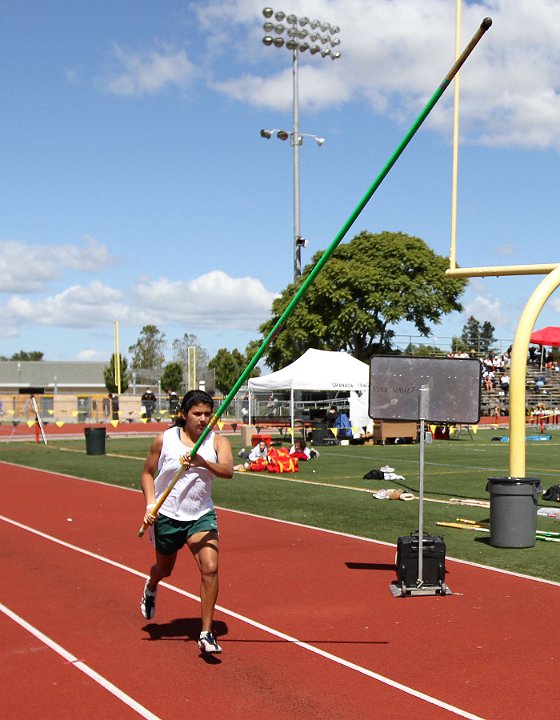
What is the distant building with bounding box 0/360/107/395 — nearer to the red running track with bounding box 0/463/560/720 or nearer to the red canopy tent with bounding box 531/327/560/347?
the red canopy tent with bounding box 531/327/560/347

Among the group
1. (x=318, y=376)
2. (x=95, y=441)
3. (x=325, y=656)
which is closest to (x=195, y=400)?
(x=325, y=656)

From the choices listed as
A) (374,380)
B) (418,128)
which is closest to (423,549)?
(374,380)

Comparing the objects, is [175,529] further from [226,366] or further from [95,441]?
[226,366]

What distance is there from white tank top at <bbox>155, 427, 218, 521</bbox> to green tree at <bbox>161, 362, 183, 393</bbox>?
258ft

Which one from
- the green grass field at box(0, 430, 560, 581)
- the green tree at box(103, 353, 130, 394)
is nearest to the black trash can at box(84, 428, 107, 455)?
the green grass field at box(0, 430, 560, 581)

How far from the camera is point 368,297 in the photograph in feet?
171

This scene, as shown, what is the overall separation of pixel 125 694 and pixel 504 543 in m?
6.52

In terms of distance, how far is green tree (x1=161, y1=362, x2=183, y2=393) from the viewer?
86.2 meters

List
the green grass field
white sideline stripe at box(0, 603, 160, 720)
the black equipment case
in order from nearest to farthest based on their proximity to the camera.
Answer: white sideline stripe at box(0, 603, 160, 720) < the black equipment case < the green grass field

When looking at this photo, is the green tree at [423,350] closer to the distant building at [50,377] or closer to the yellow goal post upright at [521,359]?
the yellow goal post upright at [521,359]

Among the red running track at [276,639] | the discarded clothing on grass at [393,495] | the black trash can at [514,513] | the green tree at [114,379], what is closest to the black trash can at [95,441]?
the discarded clothing on grass at [393,495]

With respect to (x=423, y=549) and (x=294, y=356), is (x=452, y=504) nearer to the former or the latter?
(x=423, y=549)

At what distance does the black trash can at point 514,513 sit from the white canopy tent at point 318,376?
2050 cm

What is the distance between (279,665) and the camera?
261 inches
